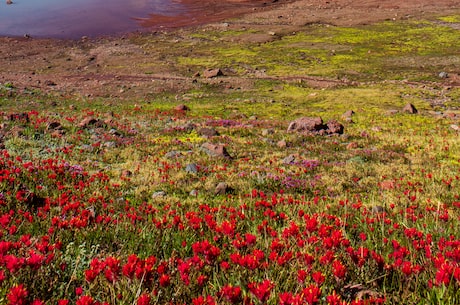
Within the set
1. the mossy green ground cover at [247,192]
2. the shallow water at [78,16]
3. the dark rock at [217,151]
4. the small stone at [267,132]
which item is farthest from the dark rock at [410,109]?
the shallow water at [78,16]

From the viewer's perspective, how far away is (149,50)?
184 ft

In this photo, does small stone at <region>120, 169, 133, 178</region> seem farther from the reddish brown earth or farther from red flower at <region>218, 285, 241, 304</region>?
the reddish brown earth

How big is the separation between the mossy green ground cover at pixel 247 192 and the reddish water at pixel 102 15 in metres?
32.8

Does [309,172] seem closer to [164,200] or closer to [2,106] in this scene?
[164,200]

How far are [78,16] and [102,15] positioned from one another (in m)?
5.00

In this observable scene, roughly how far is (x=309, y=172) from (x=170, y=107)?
18609mm

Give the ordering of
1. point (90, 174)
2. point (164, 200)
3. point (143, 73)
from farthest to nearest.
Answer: point (143, 73) < point (90, 174) < point (164, 200)

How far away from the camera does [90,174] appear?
11859 mm

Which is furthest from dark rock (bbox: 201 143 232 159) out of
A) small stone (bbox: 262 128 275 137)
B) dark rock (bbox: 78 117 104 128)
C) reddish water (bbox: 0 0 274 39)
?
reddish water (bbox: 0 0 274 39)

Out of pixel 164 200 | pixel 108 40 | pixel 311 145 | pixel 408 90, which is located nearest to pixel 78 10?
pixel 108 40

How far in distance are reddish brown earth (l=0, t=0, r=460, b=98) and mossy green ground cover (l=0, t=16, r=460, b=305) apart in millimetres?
4074

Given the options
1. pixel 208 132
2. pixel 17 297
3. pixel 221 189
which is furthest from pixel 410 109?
pixel 17 297

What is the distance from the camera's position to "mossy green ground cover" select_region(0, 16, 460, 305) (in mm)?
3084

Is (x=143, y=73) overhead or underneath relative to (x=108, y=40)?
underneath
